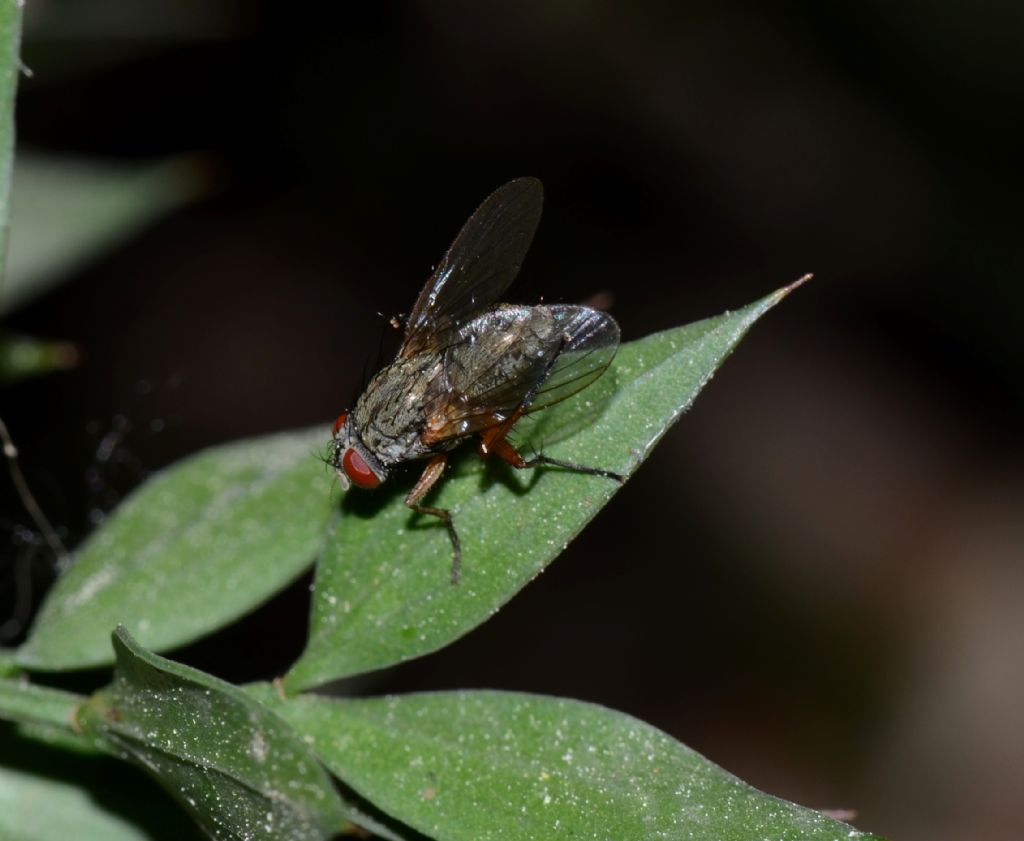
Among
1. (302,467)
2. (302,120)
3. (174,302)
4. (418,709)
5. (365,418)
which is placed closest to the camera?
(418,709)

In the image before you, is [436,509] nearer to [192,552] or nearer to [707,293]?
[192,552]

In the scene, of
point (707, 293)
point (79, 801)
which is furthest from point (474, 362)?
point (707, 293)

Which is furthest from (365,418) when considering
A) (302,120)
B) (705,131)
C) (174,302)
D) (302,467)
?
(705,131)

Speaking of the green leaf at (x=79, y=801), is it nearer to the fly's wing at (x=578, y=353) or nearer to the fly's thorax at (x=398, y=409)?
the fly's thorax at (x=398, y=409)

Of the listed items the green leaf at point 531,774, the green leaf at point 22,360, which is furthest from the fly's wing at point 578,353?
the green leaf at point 22,360

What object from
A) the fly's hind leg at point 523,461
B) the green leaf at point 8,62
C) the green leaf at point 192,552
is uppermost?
the green leaf at point 8,62

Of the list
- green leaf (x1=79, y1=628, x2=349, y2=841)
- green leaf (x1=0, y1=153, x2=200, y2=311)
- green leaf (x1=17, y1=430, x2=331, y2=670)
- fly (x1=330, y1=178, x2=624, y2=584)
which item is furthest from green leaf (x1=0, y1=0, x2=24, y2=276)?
green leaf (x1=0, y1=153, x2=200, y2=311)

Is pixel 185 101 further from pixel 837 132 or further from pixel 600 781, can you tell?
pixel 600 781
